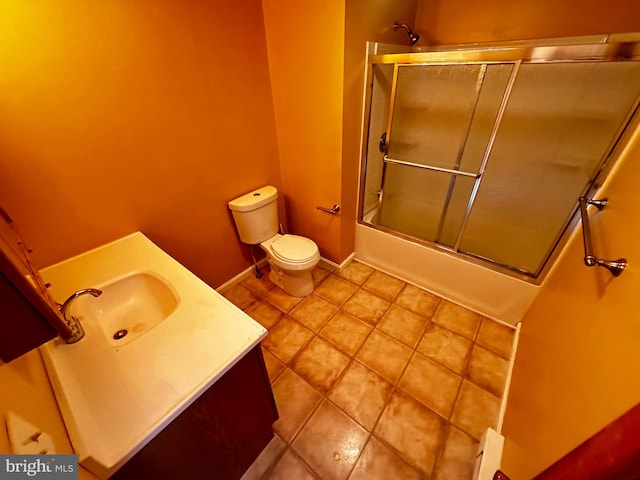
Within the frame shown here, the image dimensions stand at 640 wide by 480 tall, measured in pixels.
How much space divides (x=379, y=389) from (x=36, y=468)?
1.33 m

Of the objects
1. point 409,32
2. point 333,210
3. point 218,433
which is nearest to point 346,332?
point 333,210

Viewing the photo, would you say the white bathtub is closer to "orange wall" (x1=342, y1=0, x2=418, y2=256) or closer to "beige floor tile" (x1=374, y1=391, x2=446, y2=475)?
"orange wall" (x1=342, y1=0, x2=418, y2=256)

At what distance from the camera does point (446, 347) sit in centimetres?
157

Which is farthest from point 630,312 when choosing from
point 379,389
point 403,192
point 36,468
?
point 403,192

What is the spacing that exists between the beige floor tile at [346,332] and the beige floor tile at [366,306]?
0.05 meters

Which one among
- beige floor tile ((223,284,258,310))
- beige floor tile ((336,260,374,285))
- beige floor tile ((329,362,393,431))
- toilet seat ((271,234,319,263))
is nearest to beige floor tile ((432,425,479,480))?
beige floor tile ((329,362,393,431))

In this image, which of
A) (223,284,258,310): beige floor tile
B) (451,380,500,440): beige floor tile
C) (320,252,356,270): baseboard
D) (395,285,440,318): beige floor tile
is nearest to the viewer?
(451,380,500,440): beige floor tile

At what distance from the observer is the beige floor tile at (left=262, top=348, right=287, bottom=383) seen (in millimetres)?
1463

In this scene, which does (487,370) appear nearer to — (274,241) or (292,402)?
(292,402)

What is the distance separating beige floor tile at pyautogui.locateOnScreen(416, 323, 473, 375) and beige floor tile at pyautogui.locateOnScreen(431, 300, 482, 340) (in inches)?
2.0

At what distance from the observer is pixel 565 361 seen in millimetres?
843

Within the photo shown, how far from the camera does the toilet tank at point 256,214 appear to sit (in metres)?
1.74

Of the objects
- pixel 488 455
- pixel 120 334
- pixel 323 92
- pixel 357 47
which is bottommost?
pixel 488 455

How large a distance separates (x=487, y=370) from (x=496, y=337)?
10.8 inches
